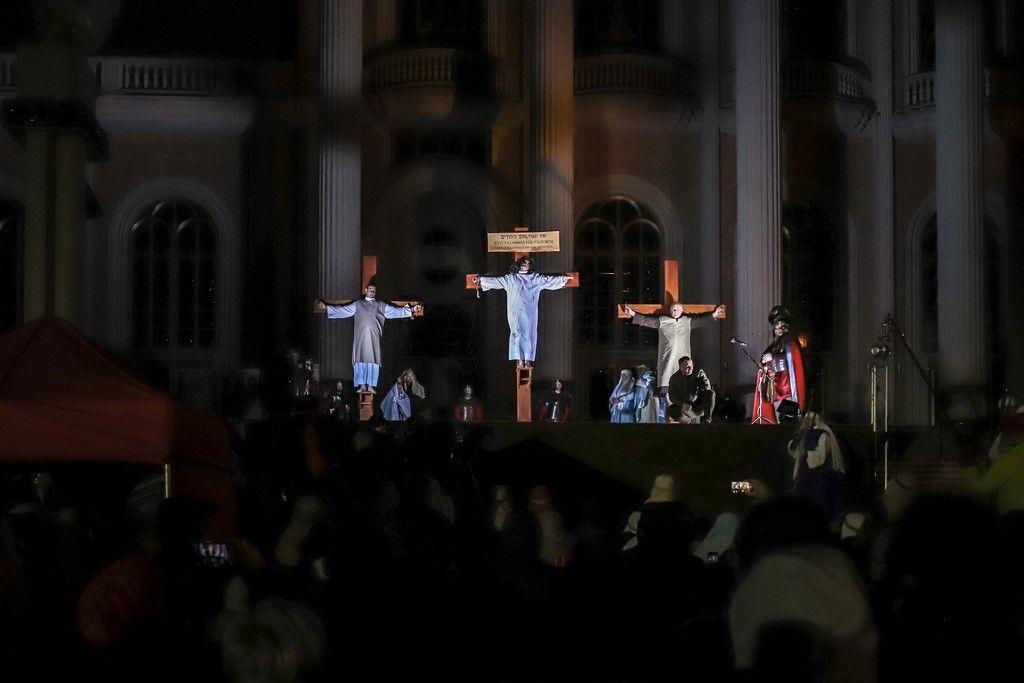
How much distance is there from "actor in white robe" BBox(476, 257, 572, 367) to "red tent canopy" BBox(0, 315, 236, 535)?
12.7 metres

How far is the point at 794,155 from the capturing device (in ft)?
103

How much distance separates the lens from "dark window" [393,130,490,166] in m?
30.9

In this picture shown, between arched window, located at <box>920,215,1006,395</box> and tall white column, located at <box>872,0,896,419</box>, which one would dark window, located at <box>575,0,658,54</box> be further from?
arched window, located at <box>920,215,1006,395</box>

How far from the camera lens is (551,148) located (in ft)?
89.5

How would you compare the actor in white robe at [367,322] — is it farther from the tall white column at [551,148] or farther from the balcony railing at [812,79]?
the balcony railing at [812,79]

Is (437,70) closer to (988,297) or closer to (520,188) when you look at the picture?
(520,188)

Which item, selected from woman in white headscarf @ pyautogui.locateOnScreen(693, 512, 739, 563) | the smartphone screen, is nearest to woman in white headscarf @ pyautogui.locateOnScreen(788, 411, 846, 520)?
woman in white headscarf @ pyautogui.locateOnScreen(693, 512, 739, 563)

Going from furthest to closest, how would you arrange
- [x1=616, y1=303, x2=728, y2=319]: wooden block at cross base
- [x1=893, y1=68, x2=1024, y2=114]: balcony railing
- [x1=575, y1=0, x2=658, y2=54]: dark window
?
1. [x1=575, y1=0, x2=658, y2=54]: dark window
2. [x1=893, y1=68, x2=1024, y2=114]: balcony railing
3. [x1=616, y1=303, x2=728, y2=319]: wooden block at cross base

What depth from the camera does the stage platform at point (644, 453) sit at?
63.4ft

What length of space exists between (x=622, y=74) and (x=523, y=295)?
7732 mm

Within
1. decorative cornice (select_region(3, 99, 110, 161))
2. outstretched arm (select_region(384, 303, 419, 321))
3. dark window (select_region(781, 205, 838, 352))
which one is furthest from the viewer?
dark window (select_region(781, 205, 838, 352))

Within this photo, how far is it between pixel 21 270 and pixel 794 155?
14.6 m

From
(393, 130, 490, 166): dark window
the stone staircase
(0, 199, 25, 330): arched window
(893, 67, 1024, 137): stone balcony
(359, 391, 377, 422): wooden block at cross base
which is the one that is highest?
(893, 67, 1024, 137): stone balcony

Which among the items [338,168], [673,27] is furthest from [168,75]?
[673,27]
